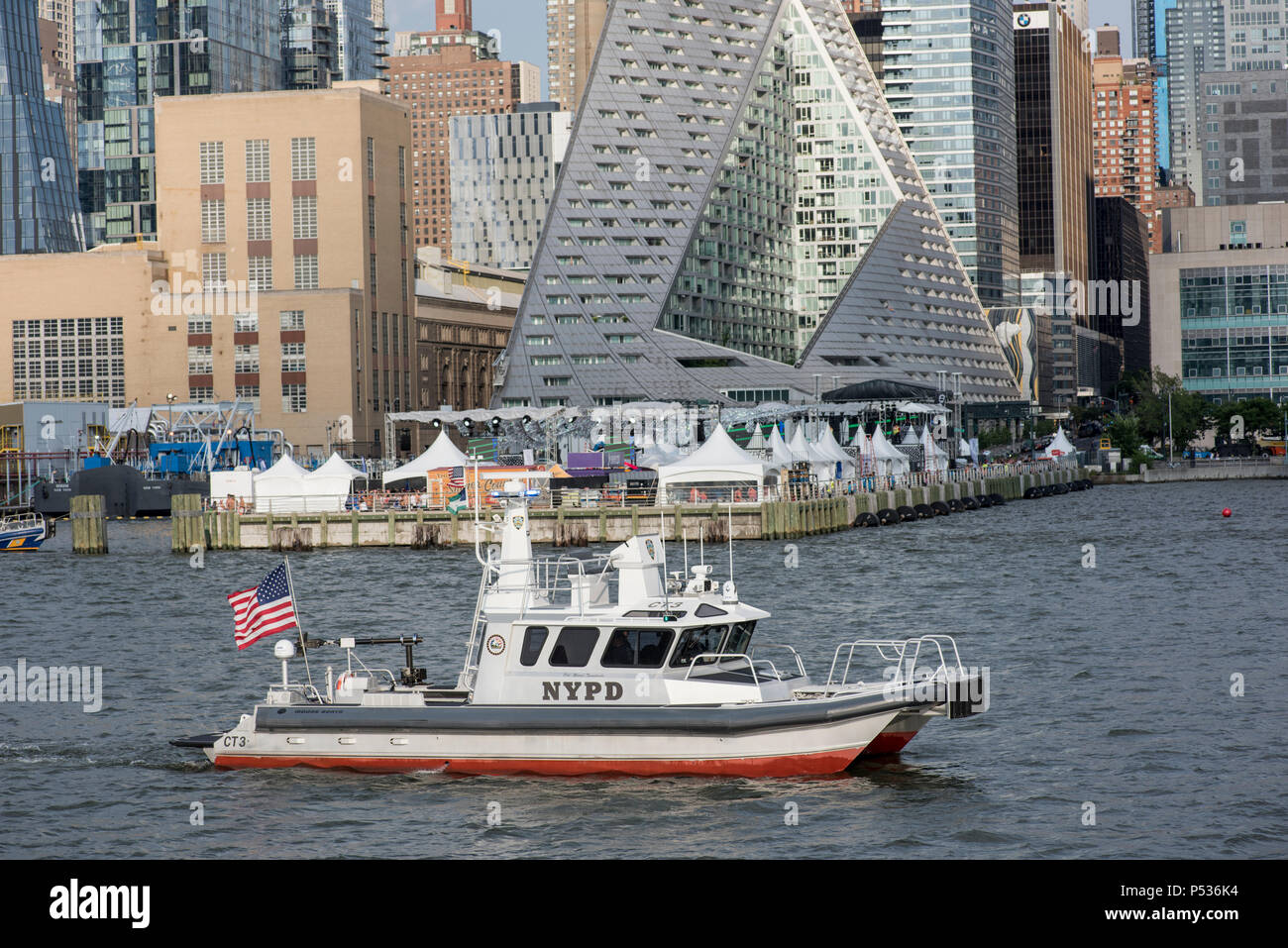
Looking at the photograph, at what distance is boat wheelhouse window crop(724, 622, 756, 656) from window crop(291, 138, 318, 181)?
537ft

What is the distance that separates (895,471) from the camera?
12500 centimetres

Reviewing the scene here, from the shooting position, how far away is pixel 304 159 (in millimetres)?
187125

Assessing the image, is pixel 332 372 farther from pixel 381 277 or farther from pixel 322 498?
pixel 322 498

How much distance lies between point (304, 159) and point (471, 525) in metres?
105

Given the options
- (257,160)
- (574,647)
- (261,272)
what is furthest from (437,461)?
(257,160)

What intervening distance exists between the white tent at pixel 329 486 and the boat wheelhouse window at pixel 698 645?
2767 inches

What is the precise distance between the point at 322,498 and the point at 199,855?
7321 cm

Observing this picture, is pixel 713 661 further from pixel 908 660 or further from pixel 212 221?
pixel 212 221

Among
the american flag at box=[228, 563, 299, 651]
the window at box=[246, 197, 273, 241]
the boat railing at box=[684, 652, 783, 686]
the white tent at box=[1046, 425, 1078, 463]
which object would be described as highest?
the window at box=[246, 197, 273, 241]

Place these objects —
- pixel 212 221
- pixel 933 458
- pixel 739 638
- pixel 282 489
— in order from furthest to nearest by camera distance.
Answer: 1. pixel 212 221
2. pixel 933 458
3. pixel 282 489
4. pixel 739 638

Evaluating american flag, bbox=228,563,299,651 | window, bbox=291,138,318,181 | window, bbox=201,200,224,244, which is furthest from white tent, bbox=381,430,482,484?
window, bbox=201,200,224,244

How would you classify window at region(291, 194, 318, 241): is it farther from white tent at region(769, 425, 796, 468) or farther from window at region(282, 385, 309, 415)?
white tent at region(769, 425, 796, 468)

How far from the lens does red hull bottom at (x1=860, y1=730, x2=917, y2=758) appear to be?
32.1 metres
